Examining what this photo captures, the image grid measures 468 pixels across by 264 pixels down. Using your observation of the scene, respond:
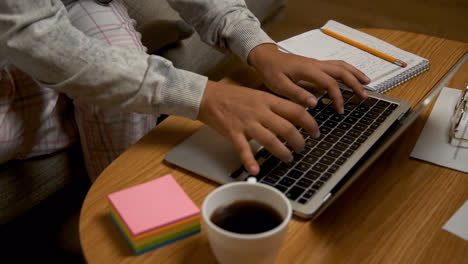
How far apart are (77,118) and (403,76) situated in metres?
0.66

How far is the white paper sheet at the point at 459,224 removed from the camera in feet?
1.98

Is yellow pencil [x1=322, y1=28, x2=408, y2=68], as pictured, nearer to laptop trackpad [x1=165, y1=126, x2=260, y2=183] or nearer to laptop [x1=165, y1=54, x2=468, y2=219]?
laptop [x1=165, y1=54, x2=468, y2=219]

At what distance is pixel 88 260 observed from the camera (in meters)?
0.56

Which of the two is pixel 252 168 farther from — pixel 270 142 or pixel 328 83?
pixel 328 83

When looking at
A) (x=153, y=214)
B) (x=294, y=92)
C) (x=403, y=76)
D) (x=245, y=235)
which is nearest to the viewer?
(x=245, y=235)

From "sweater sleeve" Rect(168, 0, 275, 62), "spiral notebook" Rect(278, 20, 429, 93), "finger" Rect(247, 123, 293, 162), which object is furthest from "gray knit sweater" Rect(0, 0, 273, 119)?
"spiral notebook" Rect(278, 20, 429, 93)

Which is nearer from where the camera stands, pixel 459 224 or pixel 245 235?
pixel 245 235

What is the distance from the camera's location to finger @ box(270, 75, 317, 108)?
2.56 ft

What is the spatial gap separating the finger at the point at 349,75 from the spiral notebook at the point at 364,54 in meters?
0.03

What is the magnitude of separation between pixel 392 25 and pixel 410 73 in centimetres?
162

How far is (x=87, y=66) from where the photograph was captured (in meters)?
0.71

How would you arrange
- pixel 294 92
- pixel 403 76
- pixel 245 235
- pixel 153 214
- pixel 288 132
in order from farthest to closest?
pixel 403 76 < pixel 294 92 < pixel 288 132 < pixel 153 214 < pixel 245 235

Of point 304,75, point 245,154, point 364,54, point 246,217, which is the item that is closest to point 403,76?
point 364,54

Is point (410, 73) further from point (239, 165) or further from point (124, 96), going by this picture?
point (124, 96)
